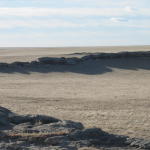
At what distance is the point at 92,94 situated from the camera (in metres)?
36.7

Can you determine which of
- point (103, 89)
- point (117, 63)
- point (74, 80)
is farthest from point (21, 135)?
point (117, 63)

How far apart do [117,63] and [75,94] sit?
60.4ft

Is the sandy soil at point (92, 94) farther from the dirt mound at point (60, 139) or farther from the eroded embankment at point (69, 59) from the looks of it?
the dirt mound at point (60, 139)

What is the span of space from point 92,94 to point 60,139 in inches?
1000

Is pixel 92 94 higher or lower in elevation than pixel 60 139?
lower

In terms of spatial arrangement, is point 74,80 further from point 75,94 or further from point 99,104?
point 99,104

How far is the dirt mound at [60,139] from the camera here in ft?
36.4

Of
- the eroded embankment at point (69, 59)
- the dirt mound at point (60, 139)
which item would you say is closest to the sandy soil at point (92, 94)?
the eroded embankment at point (69, 59)

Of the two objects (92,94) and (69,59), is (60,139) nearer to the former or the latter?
(92,94)

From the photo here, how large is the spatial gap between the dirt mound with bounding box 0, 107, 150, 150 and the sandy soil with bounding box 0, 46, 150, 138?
5.64m

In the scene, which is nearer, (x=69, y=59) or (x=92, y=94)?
(x=92, y=94)

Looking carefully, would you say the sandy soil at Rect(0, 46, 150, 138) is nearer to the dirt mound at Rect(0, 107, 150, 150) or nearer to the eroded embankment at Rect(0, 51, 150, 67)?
the eroded embankment at Rect(0, 51, 150, 67)

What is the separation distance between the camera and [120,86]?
139 ft

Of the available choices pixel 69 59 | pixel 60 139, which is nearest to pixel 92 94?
pixel 69 59
